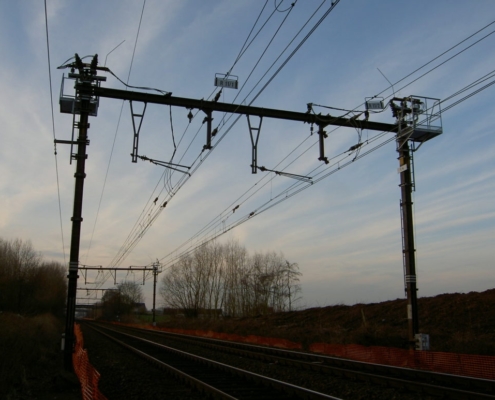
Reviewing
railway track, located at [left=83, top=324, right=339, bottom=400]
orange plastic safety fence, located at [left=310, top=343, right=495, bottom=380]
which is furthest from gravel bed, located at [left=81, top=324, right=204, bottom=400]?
orange plastic safety fence, located at [left=310, top=343, right=495, bottom=380]

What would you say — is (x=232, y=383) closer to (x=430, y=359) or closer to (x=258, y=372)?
(x=258, y=372)

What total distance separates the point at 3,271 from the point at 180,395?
45.7 meters

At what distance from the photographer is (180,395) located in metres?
11.4

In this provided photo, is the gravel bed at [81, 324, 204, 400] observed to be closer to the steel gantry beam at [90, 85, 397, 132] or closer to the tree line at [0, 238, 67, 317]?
the steel gantry beam at [90, 85, 397, 132]

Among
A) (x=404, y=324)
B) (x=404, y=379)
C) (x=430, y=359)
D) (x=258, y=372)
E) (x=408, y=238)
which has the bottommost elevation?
(x=258, y=372)

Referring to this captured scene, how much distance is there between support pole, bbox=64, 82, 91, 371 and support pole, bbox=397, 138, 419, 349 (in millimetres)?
11157

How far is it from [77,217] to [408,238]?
37.5 feet

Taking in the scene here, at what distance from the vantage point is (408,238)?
666 inches

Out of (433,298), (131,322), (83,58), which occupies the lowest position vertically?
(131,322)

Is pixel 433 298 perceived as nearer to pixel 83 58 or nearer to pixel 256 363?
pixel 256 363

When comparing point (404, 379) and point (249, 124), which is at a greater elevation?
point (249, 124)

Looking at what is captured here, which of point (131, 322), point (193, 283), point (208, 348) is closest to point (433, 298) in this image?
point (208, 348)

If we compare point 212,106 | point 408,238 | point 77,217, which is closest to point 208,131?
point 212,106

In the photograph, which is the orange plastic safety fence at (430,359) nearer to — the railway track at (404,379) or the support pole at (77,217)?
the railway track at (404,379)
